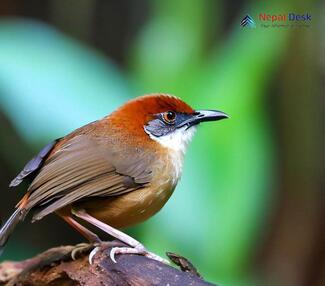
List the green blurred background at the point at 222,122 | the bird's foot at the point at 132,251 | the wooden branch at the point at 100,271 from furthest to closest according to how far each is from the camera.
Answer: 1. the green blurred background at the point at 222,122
2. the bird's foot at the point at 132,251
3. the wooden branch at the point at 100,271

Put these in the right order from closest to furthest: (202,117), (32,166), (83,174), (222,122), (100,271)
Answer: (100,271) < (83,174) < (32,166) < (202,117) < (222,122)

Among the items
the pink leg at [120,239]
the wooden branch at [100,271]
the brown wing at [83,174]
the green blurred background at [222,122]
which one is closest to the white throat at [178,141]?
the brown wing at [83,174]

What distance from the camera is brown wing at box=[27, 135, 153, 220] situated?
3.44 metres

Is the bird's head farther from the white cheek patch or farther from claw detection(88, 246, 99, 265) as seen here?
claw detection(88, 246, 99, 265)

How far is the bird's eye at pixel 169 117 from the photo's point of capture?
12.8 feet

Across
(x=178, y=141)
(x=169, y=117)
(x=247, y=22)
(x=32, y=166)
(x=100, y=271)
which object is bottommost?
(x=100, y=271)

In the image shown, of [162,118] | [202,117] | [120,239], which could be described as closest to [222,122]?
[202,117]

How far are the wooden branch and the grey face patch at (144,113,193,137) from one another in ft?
2.64

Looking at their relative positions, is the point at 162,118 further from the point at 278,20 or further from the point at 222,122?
the point at 278,20

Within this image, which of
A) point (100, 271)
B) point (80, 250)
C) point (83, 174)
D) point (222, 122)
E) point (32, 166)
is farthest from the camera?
point (222, 122)

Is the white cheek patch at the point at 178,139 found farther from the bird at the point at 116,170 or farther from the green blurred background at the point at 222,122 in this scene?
the green blurred background at the point at 222,122

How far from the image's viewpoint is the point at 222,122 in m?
4.32

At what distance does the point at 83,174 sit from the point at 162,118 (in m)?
0.60

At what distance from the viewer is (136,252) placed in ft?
10.8
